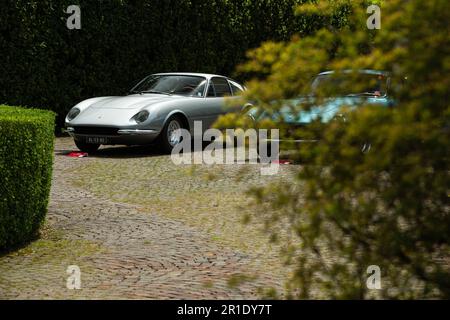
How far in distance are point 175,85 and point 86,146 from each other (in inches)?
87.8

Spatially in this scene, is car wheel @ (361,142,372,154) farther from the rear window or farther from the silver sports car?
the rear window

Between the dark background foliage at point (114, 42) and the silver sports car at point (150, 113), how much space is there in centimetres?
266

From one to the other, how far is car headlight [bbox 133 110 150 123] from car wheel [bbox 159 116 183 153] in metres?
0.48

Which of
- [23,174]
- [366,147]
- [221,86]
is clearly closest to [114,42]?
[221,86]

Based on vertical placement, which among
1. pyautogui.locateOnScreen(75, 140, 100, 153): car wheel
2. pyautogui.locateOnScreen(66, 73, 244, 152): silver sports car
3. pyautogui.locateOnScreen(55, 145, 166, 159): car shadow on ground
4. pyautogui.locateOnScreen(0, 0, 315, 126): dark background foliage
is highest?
pyautogui.locateOnScreen(0, 0, 315, 126): dark background foliage

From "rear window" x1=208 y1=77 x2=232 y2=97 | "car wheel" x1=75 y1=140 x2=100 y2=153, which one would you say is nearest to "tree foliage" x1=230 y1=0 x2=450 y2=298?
"car wheel" x1=75 y1=140 x2=100 y2=153

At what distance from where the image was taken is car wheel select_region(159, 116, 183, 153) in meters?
15.9

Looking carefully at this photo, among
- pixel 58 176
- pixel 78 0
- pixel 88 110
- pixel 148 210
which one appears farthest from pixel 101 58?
pixel 148 210

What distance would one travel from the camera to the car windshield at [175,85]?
55.7 ft

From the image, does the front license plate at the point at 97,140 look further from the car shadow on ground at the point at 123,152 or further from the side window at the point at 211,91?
the side window at the point at 211,91

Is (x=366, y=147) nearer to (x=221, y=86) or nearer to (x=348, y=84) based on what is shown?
(x=348, y=84)

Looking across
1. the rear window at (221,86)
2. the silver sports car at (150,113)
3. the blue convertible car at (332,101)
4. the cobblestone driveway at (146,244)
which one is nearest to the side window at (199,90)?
the silver sports car at (150,113)

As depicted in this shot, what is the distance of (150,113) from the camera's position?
15609 millimetres
